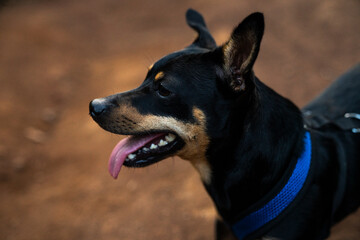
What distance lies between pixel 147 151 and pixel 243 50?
3.55 feet

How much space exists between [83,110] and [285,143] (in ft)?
16.2

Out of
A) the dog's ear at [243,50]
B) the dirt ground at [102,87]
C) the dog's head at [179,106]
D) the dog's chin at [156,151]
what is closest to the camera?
the dog's ear at [243,50]

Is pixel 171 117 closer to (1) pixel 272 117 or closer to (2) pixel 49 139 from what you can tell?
(1) pixel 272 117

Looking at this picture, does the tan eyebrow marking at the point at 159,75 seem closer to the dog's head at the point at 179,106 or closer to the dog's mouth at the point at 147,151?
the dog's head at the point at 179,106

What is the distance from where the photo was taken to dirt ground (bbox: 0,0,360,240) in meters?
4.37

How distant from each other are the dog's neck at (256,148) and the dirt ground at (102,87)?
158cm

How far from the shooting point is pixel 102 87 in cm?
710

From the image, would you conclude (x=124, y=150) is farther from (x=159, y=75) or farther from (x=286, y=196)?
(x=286, y=196)

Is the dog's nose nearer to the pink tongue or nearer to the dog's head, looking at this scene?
the dog's head

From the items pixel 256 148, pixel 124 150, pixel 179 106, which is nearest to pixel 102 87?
pixel 124 150

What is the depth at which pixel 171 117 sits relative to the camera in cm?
251

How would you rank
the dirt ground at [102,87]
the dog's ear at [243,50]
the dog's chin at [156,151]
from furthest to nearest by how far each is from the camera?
the dirt ground at [102,87] → the dog's chin at [156,151] → the dog's ear at [243,50]

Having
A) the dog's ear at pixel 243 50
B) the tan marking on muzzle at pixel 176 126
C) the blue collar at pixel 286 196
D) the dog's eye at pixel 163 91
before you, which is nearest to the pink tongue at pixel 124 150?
the tan marking on muzzle at pixel 176 126

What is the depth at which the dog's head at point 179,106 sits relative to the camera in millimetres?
2447
